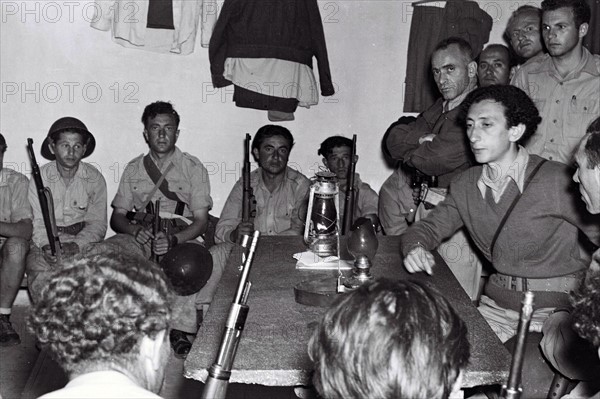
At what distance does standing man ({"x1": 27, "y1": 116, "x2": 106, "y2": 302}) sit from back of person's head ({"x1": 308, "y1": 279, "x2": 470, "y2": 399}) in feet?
12.5

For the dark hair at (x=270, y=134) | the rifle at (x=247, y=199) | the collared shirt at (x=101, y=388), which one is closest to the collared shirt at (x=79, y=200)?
the rifle at (x=247, y=199)

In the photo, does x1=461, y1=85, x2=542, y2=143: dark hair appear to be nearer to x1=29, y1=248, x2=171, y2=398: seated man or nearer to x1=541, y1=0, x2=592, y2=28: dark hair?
x1=541, y1=0, x2=592, y2=28: dark hair

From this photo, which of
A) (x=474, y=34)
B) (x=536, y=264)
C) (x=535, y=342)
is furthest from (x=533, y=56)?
(x=535, y=342)

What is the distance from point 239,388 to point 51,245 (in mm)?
1604

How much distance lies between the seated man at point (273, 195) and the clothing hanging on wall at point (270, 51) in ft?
1.30

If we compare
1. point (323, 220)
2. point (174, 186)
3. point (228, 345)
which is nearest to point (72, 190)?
point (174, 186)

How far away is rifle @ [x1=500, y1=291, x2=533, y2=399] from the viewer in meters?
1.35

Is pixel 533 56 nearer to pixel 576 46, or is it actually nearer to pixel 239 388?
pixel 576 46

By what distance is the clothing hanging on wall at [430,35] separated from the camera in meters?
5.51

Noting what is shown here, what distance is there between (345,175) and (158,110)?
1311mm

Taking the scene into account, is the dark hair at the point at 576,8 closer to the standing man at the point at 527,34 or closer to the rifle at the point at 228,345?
the standing man at the point at 527,34

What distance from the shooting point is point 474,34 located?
5527mm

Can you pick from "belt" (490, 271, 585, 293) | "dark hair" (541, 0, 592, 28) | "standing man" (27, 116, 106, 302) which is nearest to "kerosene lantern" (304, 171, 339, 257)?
"belt" (490, 271, 585, 293)

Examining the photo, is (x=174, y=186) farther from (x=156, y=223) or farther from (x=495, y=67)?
(x=495, y=67)
